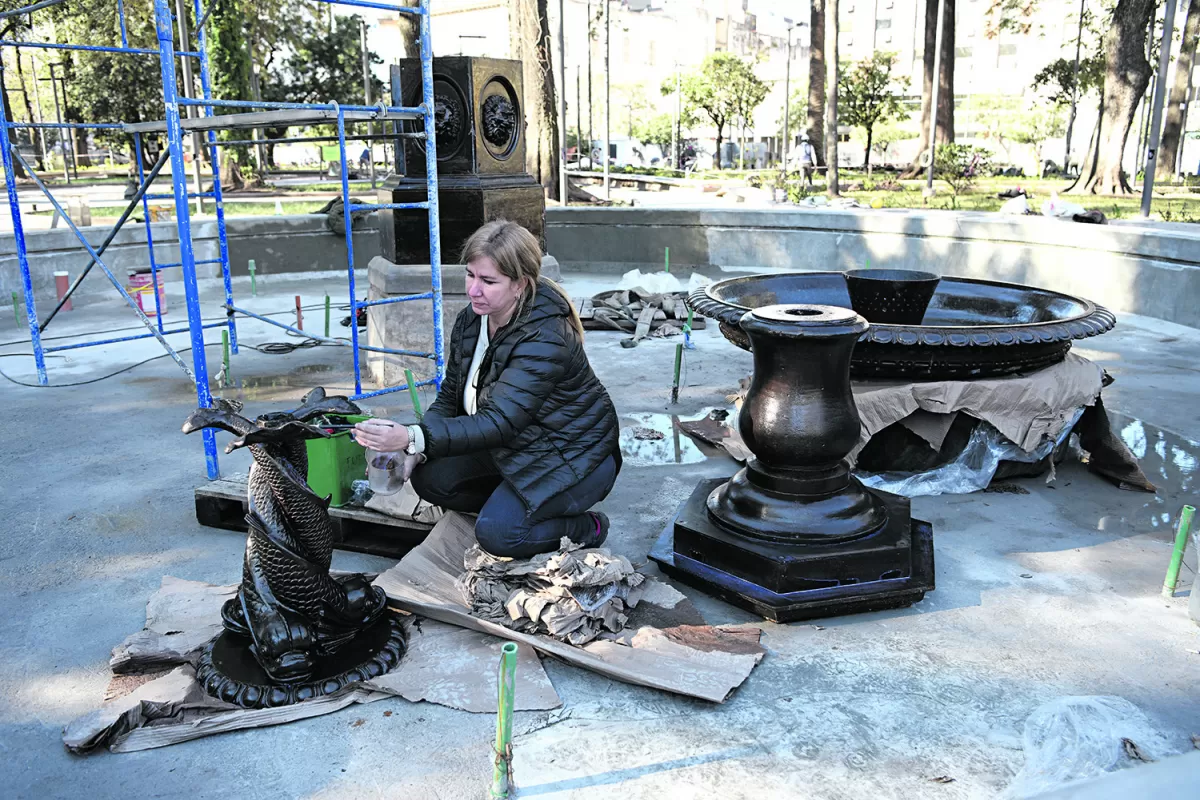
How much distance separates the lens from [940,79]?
73.9 ft

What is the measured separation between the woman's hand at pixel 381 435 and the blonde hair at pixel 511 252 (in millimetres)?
652

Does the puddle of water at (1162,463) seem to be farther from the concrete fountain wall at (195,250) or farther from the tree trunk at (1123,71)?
the tree trunk at (1123,71)

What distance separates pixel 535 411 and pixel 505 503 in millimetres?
372

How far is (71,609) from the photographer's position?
3.58 metres

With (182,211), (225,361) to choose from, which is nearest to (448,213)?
(225,361)

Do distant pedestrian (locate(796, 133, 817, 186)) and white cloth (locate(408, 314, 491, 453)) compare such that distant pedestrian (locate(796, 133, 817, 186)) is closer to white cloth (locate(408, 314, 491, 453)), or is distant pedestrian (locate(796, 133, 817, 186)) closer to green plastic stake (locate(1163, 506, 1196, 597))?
green plastic stake (locate(1163, 506, 1196, 597))

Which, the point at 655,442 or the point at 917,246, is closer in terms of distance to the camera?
the point at 655,442

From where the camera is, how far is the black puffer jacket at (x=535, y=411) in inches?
130

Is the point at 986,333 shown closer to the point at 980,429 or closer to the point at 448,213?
the point at 980,429

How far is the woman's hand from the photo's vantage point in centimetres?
300

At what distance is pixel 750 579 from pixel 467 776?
4.67 feet

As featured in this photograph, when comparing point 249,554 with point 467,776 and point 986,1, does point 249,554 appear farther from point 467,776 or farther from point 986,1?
point 986,1

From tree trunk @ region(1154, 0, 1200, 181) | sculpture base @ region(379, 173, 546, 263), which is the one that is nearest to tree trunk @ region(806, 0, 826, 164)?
tree trunk @ region(1154, 0, 1200, 181)

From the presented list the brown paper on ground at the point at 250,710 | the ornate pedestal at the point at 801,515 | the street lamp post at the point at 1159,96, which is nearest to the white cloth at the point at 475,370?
the brown paper on ground at the point at 250,710
